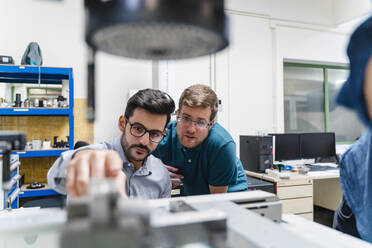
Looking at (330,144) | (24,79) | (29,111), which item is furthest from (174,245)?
(330,144)

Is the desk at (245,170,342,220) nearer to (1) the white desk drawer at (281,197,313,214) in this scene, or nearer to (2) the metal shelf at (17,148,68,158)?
(1) the white desk drawer at (281,197,313,214)

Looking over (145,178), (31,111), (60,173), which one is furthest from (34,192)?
(60,173)

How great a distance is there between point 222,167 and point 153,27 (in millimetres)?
1085

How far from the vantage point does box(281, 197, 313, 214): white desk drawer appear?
2.70 meters

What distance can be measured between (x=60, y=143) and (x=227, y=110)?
2062 mm

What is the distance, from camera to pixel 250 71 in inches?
146

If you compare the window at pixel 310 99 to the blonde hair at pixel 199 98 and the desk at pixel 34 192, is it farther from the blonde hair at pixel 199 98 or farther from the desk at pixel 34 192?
the desk at pixel 34 192

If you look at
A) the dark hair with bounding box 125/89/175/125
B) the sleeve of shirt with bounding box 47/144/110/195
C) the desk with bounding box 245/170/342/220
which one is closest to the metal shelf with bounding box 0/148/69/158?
the dark hair with bounding box 125/89/175/125

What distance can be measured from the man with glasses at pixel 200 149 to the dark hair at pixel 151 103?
223 millimetres

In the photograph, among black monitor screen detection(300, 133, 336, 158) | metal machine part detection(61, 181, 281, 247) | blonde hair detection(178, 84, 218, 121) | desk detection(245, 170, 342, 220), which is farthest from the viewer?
black monitor screen detection(300, 133, 336, 158)

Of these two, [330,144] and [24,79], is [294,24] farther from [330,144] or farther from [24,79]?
[24,79]

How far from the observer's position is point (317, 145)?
342 cm

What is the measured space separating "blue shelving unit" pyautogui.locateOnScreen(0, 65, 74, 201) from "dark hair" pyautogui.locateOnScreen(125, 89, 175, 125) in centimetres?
175

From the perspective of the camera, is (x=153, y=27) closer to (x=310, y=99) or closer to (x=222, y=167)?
(x=222, y=167)
